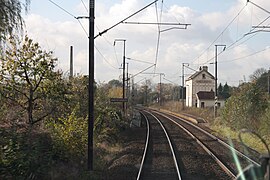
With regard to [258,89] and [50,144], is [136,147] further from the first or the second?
[258,89]

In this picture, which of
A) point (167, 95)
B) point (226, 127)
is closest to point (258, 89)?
point (226, 127)

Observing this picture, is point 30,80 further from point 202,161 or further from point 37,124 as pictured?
point 202,161

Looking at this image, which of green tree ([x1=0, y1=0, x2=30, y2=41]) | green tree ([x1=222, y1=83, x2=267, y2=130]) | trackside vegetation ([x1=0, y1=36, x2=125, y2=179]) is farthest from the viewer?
green tree ([x1=222, y1=83, x2=267, y2=130])

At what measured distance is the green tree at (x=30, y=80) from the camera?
19719 millimetres

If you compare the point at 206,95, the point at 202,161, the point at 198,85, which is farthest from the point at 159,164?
the point at 198,85

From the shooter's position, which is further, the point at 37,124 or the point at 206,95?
the point at 206,95

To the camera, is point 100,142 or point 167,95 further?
point 167,95

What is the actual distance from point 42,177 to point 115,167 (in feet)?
18.6

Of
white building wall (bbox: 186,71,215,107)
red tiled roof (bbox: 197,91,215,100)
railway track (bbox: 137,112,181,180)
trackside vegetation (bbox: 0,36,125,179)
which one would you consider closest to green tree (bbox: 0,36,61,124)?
trackside vegetation (bbox: 0,36,125,179)

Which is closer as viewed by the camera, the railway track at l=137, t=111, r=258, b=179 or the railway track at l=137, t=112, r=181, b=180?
the railway track at l=137, t=112, r=181, b=180

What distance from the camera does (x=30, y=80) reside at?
20.4m

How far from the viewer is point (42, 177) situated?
14.1 metres

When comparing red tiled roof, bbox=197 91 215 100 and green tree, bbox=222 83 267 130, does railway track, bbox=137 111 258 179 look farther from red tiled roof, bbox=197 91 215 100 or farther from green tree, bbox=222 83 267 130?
red tiled roof, bbox=197 91 215 100

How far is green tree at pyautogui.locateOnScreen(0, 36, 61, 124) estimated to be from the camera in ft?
64.7
